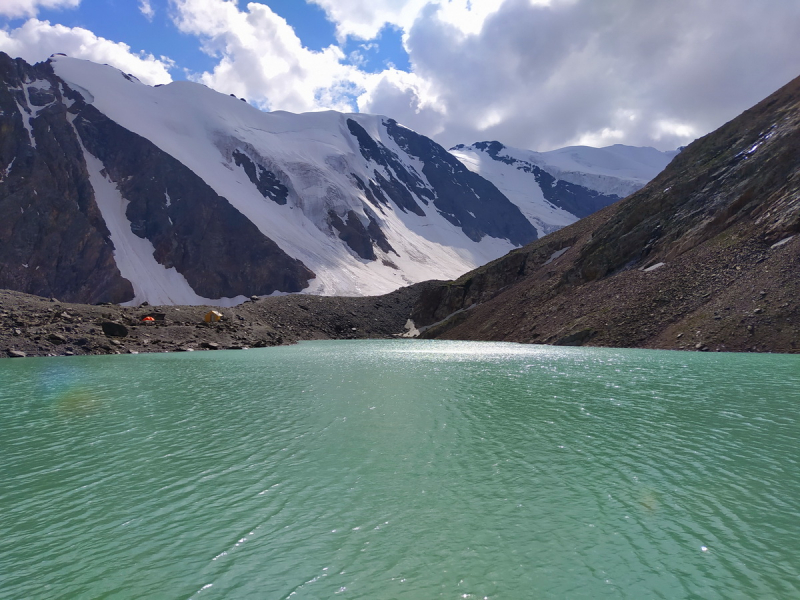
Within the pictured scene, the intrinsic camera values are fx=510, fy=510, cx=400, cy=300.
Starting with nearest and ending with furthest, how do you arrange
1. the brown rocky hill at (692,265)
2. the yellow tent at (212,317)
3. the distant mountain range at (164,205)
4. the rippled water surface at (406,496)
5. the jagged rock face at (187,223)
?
1. the rippled water surface at (406,496)
2. the brown rocky hill at (692,265)
3. the yellow tent at (212,317)
4. the distant mountain range at (164,205)
5. the jagged rock face at (187,223)

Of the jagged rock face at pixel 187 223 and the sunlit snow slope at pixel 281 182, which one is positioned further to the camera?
the sunlit snow slope at pixel 281 182

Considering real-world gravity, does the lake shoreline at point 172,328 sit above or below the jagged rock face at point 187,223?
below

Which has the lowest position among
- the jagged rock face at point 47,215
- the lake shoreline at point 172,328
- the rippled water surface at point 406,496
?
the rippled water surface at point 406,496

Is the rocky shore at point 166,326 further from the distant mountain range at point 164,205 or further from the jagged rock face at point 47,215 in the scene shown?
the jagged rock face at point 47,215

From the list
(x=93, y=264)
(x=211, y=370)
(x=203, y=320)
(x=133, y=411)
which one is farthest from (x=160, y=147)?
(x=133, y=411)

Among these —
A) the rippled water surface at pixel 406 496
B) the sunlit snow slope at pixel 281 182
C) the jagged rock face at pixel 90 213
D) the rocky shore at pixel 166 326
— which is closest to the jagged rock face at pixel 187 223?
the jagged rock face at pixel 90 213

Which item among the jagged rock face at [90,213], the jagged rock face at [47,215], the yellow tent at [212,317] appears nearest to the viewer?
the yellow tent at [212,317]

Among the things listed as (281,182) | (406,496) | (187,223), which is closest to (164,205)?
(187,223)

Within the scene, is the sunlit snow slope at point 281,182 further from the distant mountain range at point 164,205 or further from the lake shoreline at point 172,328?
the lake shoreline at point 172,328
